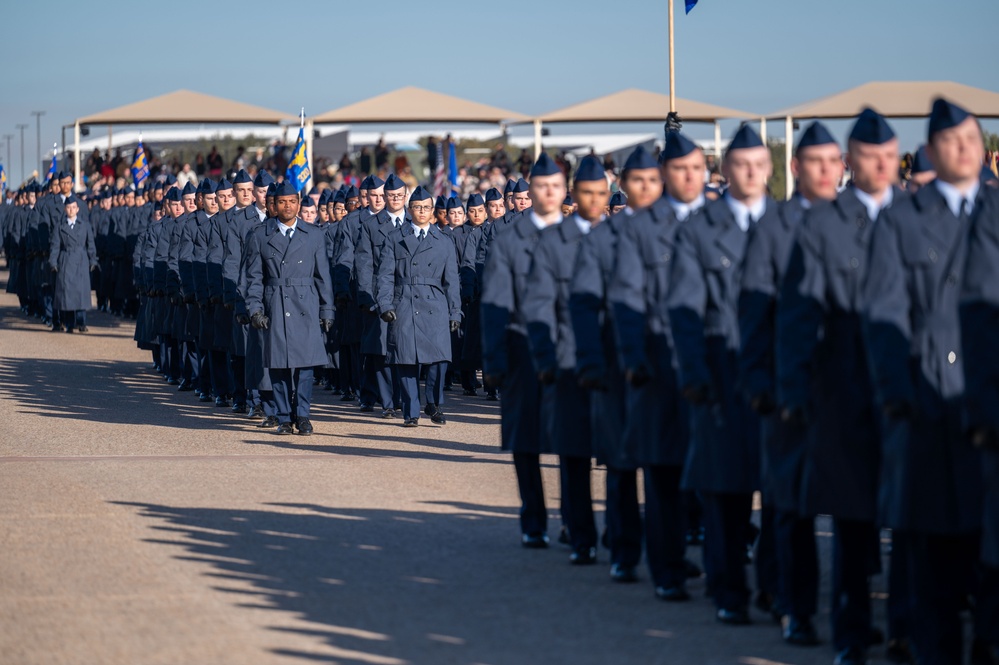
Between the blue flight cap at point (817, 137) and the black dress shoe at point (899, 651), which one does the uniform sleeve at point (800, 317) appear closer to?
the blue flight cap at point (817, 137)

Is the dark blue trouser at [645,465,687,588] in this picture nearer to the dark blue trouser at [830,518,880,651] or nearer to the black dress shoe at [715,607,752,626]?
the black dress shoe at [715,607,752,626]

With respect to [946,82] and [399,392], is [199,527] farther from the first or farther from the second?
[946,82]

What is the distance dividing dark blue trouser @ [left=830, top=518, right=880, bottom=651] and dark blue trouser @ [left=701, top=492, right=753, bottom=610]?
2.23ft

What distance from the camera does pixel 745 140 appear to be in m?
7.56

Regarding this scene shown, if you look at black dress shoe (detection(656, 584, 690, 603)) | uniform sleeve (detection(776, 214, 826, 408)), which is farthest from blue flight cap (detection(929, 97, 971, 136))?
black dress shoe (detection(656, 584, 690, 603))

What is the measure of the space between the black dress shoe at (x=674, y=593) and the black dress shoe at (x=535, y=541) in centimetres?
152

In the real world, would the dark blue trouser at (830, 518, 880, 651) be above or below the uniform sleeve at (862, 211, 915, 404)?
below

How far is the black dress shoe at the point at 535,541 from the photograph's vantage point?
9.19 meters

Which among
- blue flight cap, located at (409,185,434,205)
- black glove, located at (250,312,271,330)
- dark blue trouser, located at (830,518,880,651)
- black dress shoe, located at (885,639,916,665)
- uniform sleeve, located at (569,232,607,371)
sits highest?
blue flight cap, located at (409,185,434,205)

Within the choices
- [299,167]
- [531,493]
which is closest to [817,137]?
[531,493]

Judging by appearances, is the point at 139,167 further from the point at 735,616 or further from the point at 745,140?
the point at 735,616

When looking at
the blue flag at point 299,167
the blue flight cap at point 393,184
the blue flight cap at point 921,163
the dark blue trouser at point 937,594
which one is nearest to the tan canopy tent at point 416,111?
the blue flag at point 299,167

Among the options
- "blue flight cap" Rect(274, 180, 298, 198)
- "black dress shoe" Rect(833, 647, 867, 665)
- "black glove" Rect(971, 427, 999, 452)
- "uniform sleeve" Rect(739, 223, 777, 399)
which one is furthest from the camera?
"blue flight cap" Rect(274, 180, 298, 198)

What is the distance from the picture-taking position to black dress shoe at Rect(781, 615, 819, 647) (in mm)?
6848
